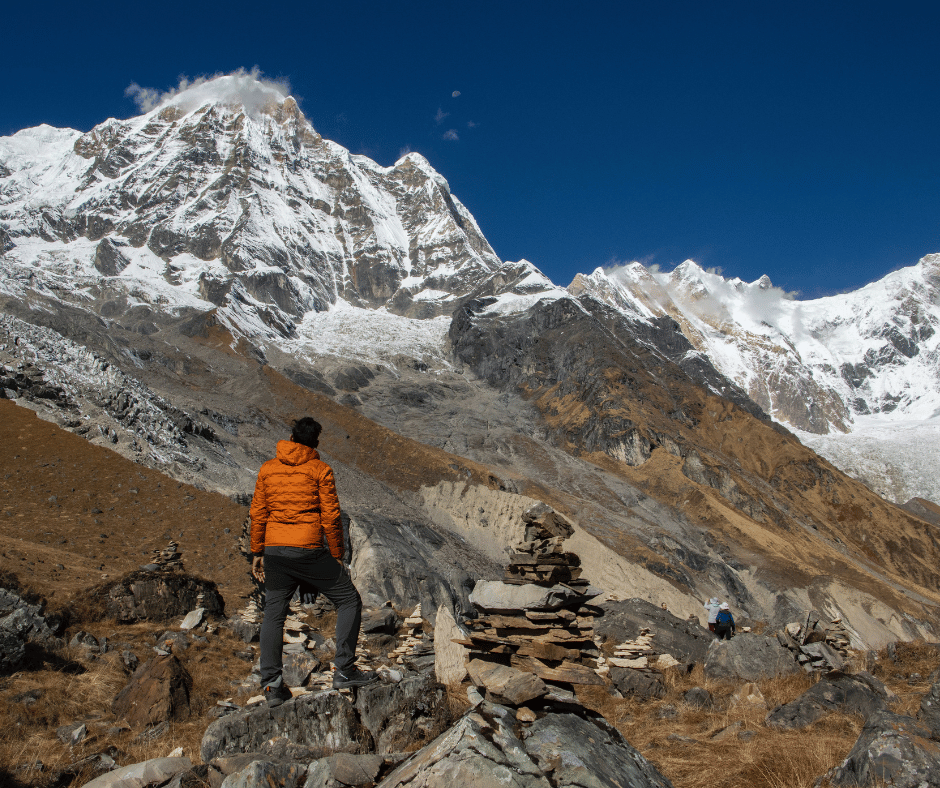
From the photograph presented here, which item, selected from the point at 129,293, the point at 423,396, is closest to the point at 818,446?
the point at 423,396

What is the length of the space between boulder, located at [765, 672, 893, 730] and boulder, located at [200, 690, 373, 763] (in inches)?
213

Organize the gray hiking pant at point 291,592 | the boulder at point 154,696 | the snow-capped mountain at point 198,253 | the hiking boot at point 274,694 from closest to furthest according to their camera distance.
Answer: the hiking boot at point 274,694
the gray hiking pant at point 291,592
the boulder at point 154,696
the snow-capped mountain at point 198,253

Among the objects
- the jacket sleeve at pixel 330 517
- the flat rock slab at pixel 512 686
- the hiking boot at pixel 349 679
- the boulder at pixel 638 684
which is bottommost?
the boulder at pixel 638 684

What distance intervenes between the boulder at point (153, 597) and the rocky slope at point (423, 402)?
50.8ft

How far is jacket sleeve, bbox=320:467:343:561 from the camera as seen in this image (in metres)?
5.84

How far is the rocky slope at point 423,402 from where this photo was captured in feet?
119

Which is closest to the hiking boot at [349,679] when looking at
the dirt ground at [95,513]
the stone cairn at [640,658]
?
the stone cairn at [640,658]

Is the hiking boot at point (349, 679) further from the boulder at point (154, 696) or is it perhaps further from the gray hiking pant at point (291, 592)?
the boulder at point (154, 696)

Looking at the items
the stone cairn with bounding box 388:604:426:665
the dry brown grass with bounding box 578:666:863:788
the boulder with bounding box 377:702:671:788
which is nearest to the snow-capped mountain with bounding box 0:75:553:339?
the stone cairn with bounding box 388:604:426:665

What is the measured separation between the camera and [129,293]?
420 ft

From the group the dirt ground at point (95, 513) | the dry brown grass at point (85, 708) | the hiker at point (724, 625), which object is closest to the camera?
the dry brown grass at point (85, 708)

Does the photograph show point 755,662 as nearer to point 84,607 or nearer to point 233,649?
point 233,649

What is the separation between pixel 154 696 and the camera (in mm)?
7086

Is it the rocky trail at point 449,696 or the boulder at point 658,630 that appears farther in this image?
the boulder at point 658,630
